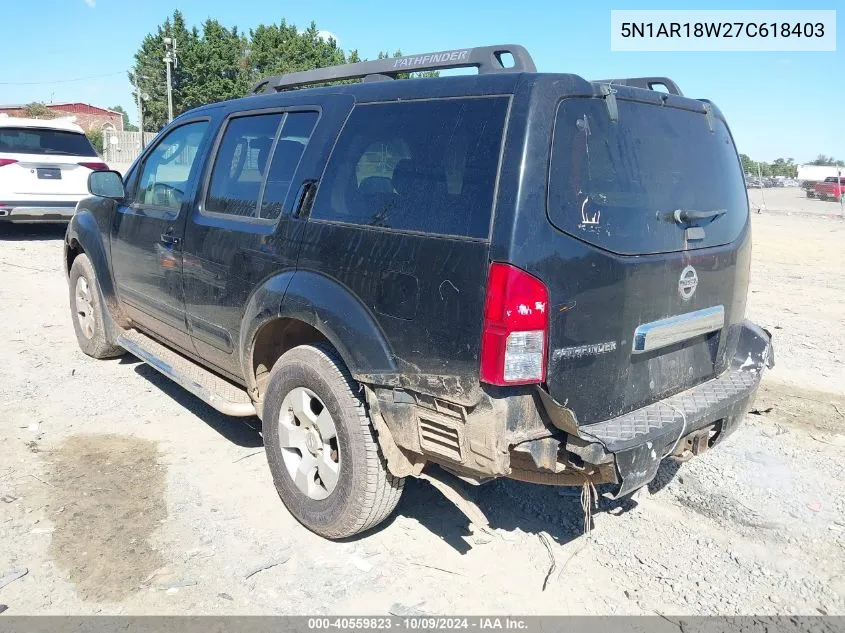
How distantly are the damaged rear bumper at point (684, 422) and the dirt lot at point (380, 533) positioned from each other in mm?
573

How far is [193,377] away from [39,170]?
28.2 ft

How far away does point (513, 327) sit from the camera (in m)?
2.42

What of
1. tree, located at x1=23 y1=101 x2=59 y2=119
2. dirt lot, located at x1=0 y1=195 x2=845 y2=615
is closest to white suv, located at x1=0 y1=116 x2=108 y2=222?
dirt lot, located at x1=0 y1=195 x2=845 y2=615

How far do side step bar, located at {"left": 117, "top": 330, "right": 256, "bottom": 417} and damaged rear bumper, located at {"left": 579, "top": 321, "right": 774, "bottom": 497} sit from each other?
6.67ft

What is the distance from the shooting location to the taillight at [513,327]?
2.41 metres

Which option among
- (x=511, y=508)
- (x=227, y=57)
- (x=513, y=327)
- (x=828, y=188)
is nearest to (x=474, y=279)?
(x=513, y=327)

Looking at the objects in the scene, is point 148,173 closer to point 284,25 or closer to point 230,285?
point 230,285

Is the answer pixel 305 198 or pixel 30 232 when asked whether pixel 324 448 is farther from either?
pixel 30 232

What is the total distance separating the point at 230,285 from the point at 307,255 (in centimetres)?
72

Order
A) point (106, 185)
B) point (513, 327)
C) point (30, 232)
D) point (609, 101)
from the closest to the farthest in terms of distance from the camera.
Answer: point (513, 327) → point (609, 101) → point (106, 185) → point (30, 232)

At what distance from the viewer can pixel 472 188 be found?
2572 millimetres

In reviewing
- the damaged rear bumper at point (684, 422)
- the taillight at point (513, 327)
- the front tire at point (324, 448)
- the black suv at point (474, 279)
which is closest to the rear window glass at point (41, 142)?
the black suv at point (474, 279)

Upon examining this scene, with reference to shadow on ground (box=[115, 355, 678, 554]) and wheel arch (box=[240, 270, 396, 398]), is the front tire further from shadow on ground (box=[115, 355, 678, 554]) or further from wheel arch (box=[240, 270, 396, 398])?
shadow on ground (box=[115, 355, 678, 554])

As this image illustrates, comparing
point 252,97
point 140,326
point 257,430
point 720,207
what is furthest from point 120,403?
point 720,207
